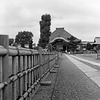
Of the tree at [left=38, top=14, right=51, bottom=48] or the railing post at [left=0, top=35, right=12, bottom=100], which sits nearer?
the railing post at [left=0, top=35, right=12, bottom=100]

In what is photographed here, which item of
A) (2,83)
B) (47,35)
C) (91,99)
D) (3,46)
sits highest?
(47,35)

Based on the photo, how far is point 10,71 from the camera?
3381mm

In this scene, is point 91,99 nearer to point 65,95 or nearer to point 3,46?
point 65,95

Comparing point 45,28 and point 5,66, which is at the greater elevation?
point 45,28

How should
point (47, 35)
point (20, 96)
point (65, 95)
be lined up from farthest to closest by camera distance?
point (47, 35) → point (65, 95) → point (20, 96)

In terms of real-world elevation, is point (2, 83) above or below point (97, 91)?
above

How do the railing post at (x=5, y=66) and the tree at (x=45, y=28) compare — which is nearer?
the railing post at (x=5, y=66)

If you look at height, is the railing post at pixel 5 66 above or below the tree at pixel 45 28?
below

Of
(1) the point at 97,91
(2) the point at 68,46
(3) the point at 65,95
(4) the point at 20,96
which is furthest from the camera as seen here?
(2) the point at 68,46

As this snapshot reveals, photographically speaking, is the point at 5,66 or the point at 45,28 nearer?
the point at 5,66

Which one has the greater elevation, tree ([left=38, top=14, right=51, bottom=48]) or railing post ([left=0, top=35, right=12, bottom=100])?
tree ([left=38, top=14, right=51, bottom=48])

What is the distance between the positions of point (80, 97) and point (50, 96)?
2.72 feet

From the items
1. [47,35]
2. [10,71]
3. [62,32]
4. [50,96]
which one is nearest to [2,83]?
[10,71]

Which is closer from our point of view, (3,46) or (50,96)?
(3,46)
